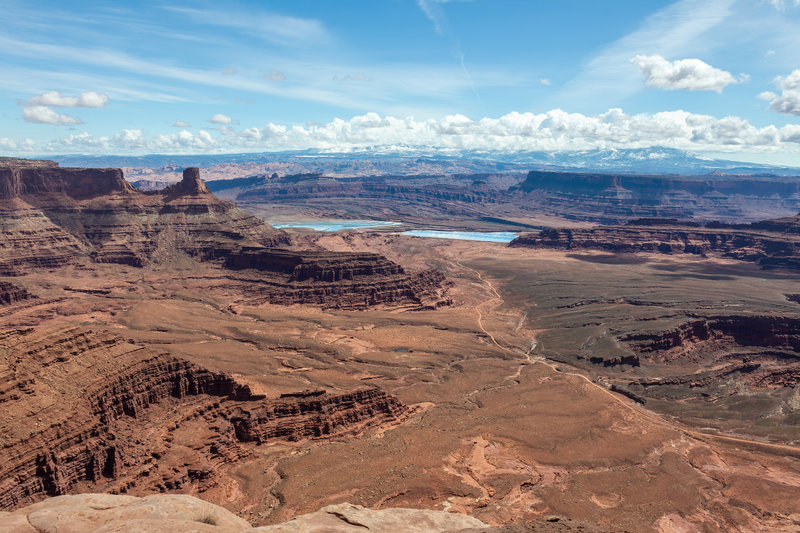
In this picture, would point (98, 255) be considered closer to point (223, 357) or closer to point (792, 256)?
point (223, 357)

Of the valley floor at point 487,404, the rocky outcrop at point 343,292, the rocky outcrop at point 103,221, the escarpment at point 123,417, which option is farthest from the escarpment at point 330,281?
the escarpment at point 123,417

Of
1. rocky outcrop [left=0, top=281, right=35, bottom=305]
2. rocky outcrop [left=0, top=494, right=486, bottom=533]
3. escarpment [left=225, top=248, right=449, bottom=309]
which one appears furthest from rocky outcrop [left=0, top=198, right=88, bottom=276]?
rocky outcrop [left=0, top=494, right=486, bottom=533]

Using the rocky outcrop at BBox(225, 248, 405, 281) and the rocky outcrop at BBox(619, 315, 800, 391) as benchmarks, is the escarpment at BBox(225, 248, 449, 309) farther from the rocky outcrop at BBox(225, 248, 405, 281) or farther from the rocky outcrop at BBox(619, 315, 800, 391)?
the rocky outcrop at BBox(619, 315, 800, 391)

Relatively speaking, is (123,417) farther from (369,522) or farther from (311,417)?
(369,522)

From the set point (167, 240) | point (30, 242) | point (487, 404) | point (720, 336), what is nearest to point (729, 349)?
point (720, 336)

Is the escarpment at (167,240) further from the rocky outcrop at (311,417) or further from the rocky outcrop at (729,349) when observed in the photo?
the rocky outcrop at (311,417)
